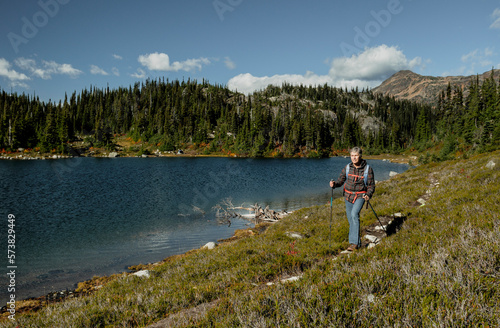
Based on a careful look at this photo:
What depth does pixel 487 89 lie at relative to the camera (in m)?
87.2

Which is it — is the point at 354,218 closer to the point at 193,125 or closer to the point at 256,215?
the point at 256,215

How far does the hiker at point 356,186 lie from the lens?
25.7ft

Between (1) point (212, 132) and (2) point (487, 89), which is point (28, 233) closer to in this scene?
(2) point (487, 89)

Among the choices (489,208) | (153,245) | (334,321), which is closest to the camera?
(334,321)

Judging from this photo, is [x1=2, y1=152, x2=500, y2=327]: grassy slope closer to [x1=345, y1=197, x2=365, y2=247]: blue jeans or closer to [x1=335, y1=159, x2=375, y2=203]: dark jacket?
[x1=345, y1=197, x2=365, y2=247]: blue jeans

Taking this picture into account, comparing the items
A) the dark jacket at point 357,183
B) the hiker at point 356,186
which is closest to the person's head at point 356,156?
the hiker at point 356,186

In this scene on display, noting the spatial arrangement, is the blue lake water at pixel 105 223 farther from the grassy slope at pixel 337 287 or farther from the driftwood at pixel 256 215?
the grassy slope at pixel 337 287

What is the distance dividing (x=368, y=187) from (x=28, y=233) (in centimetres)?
2429

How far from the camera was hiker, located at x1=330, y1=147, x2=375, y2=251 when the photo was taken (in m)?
7.82

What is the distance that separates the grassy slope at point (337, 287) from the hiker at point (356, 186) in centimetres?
105

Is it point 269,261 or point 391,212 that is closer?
point 269,261

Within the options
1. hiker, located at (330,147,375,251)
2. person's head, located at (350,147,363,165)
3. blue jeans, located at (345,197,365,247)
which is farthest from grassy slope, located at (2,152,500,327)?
person's head, located at (350,147,363,165)

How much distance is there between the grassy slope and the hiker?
3.44ft

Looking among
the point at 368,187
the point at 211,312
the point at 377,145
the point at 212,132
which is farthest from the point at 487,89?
the point at 212,132
